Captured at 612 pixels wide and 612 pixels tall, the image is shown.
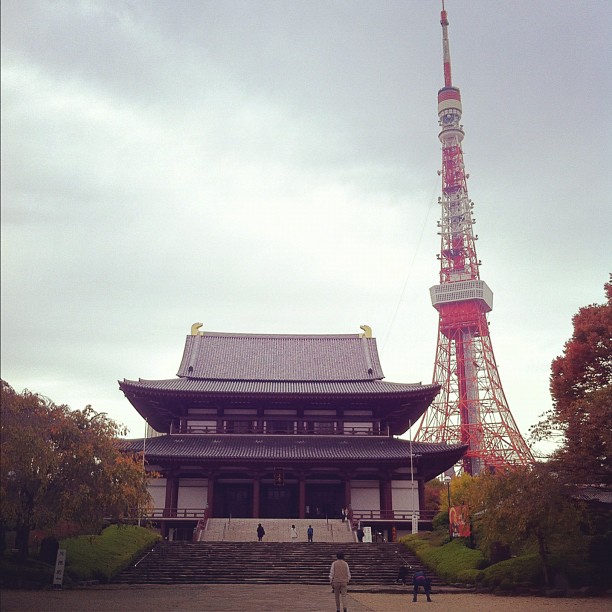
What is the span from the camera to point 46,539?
2656 centimetres

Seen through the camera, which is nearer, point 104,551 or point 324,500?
point 104,551

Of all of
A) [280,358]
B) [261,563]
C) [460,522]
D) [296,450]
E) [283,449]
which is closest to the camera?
[261,563]

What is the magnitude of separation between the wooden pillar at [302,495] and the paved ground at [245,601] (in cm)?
1657

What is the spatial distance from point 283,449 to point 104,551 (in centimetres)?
1652

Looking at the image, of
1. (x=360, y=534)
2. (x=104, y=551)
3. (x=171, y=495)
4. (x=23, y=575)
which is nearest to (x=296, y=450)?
(x=360, y=534)

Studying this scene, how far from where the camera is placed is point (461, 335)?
8981 cm

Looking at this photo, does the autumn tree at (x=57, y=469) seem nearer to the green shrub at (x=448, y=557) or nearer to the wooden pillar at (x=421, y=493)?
the green shrub at (x=448, y=557)

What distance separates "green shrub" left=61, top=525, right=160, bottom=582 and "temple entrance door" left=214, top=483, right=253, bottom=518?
9.62 metres

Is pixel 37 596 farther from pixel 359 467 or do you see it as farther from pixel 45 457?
pixel 359 467

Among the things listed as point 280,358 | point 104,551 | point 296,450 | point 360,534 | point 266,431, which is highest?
point 280,358

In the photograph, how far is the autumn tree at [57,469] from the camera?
22.1 metres

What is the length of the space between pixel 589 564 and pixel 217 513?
25.5 meters

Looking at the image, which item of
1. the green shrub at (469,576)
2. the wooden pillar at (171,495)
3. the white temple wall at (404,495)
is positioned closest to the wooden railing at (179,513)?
the wooden pillar at (171,495)

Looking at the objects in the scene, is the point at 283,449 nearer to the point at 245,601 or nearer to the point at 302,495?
the point at 302,495
